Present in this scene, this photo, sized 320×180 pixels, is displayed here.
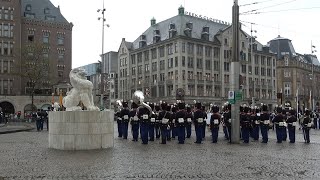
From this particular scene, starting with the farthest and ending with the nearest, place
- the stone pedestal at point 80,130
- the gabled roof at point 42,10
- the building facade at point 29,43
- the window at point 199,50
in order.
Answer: the window at point 199,50
the gabled roof at point 42,10
the building facade at point 29,43
the stone pedestal at point 80,130

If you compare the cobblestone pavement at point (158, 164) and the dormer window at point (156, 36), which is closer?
the cobblestone pavement at point (158, 164)

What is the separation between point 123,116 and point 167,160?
29.5ft

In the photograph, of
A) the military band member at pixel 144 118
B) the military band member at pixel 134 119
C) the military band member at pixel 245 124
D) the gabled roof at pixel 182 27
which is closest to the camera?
the military band member at pixel 144 118

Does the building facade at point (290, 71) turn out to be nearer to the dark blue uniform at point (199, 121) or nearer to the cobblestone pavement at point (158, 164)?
the dark blue uniform at point (199, 121)

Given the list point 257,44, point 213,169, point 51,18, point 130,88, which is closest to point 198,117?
point 213,169

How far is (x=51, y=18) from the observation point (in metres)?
73.6

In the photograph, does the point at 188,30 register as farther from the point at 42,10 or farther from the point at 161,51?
the point at 42,10

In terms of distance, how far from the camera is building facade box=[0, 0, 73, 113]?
218ft

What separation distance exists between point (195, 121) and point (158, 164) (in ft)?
28.3

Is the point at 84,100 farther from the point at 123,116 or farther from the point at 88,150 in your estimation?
the point at 123,116

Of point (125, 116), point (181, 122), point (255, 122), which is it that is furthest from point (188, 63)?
point (181, 122)

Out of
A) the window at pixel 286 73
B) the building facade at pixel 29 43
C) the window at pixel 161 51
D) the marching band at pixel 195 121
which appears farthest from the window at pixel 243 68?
the marching band at pixel 195 121

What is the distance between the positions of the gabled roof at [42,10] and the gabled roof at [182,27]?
64.7ft

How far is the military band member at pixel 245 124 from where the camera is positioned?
65.2 ft
